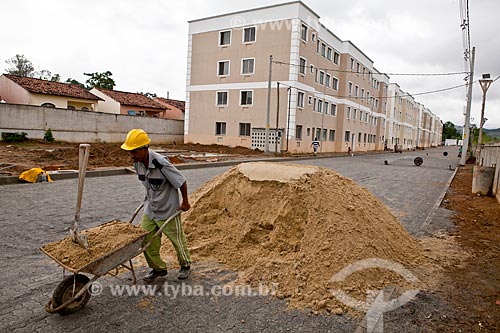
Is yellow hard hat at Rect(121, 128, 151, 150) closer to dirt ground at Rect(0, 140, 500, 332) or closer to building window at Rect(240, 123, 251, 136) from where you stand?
dirt ground at Rect(0, 140, 500, 332)

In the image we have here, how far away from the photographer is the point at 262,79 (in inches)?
1115

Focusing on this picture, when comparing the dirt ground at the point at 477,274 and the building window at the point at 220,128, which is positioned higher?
the building window at the point at 220,128

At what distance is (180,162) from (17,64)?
43.6 m

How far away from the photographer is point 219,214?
209 inches

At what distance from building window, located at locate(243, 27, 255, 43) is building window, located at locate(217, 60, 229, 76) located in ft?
8.14

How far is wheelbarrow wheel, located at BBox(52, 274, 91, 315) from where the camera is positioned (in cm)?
308

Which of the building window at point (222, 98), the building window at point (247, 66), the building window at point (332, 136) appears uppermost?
the building window at point (247, 66)

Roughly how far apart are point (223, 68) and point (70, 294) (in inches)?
1146

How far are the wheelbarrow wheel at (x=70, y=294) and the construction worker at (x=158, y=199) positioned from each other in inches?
27.8

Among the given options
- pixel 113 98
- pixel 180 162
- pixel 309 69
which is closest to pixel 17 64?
pixel 113 98

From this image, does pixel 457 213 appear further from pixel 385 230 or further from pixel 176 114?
pixel 176 114

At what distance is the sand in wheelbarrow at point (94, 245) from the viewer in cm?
304

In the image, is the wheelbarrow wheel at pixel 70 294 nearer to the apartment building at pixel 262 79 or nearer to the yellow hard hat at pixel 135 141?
the yellow hard hat at pixel 135 141

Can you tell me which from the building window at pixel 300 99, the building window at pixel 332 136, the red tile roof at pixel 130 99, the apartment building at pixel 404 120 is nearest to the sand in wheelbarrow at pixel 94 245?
the building window at pixel 300 99
